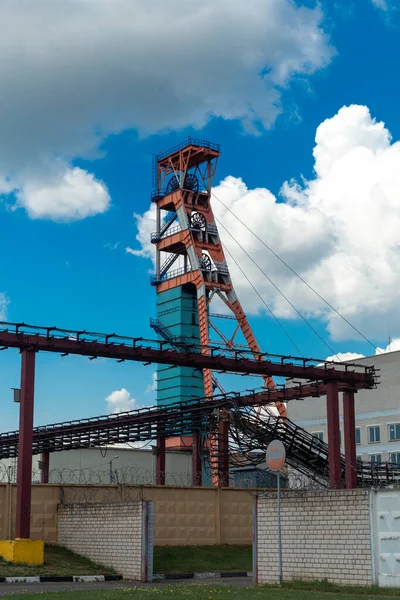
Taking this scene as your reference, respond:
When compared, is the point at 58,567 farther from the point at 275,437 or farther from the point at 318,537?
the point at 275,437

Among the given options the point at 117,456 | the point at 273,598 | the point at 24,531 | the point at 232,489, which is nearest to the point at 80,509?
the point at 24,531

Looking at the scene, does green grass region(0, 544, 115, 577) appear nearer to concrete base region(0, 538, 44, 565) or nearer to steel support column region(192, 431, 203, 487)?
concrete base region(0, 538, 44, 565)

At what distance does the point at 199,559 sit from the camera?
3406 cm

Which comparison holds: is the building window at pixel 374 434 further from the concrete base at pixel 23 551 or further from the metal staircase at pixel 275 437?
the concrete base at pixel 23 551

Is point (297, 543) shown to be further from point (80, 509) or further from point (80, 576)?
point (80, 509)

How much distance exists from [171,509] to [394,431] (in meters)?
32.9

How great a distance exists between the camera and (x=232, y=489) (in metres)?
38.3

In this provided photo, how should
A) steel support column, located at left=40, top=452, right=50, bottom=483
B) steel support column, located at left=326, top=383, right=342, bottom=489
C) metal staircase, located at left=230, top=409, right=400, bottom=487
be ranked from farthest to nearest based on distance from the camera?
1. steel support column, located at left=40, top=452, right=50, bottom=483
2. metal staircase, located at left=230, top=409, right=400, bottom=487
3. steel support column, located at left=326, top=383, right=342, bottom=489

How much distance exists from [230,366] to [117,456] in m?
33.5

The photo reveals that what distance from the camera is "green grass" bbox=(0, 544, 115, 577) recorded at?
2883 cm

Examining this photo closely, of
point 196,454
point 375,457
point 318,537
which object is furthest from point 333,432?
point 375,457

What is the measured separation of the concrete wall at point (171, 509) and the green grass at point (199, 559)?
0.84 meters

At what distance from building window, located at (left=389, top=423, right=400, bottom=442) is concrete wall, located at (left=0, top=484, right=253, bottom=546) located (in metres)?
28.7

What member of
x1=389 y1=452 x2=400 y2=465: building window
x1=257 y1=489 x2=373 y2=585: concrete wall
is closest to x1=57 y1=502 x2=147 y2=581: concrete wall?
x1=257 y1=489 x2=373 y2=585: concrete wall
